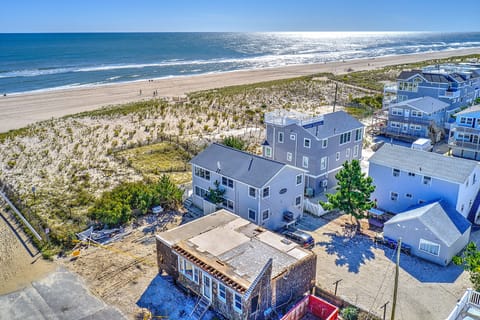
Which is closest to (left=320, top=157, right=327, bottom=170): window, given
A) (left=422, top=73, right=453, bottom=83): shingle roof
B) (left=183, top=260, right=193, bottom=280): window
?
(left=183, top=260, right=193, bottom=280): window

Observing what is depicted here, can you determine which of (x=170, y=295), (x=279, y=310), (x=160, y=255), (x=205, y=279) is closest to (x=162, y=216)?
(x=160, y=255)

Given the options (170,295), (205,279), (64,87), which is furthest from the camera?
(64,87)

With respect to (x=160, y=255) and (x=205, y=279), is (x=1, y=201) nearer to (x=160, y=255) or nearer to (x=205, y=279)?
(x=160, y=255)

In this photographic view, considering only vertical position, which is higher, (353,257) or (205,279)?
(205,279)

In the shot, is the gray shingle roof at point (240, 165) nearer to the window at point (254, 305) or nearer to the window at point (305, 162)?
the window at point (305, 162)

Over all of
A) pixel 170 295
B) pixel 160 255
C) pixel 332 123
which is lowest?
pixel 170 295

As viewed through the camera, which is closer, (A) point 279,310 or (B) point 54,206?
(A) point 279,310

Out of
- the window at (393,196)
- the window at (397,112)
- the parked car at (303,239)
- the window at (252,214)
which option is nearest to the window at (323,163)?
the window at (393,196)
